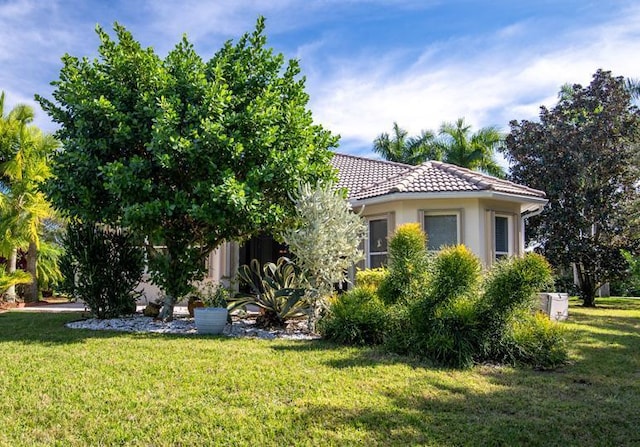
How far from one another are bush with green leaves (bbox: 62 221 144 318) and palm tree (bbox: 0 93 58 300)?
6357mm

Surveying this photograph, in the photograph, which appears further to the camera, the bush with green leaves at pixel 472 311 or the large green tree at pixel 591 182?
the large green tree at pixel 591 182

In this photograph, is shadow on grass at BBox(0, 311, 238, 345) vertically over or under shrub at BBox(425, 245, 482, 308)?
under

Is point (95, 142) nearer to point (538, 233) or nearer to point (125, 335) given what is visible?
point (125, 335)

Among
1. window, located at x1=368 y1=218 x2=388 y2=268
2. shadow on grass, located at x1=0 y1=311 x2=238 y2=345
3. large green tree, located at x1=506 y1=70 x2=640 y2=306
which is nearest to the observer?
shadow on grass, located at x1=0 y1=311 x2=238 y2=345

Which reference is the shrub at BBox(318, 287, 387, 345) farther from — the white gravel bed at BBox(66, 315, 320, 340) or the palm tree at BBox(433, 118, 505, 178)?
the palm tree at BBox(433, 118, 505, 178)

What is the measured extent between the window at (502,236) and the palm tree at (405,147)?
19.9 metres

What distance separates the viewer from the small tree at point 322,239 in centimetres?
959

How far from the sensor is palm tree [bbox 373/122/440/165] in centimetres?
3453

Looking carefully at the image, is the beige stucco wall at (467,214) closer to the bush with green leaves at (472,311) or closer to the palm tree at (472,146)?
the bush with green leaves at (472,311)

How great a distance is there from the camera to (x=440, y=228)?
13719 millimetres

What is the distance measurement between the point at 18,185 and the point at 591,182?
75.9 feet

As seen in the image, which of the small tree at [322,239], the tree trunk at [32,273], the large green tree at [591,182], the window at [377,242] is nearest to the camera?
the small tree at [322,239]

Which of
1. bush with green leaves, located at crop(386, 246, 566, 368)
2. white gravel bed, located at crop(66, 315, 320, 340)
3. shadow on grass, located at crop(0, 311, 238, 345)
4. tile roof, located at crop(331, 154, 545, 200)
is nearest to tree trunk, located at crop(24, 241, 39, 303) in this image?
shadow on grass, located at crop(0, 311, 238, 345)

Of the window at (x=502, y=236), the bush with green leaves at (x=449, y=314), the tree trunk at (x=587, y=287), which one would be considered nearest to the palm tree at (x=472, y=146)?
the tree trunk at (x=587, y=287)
